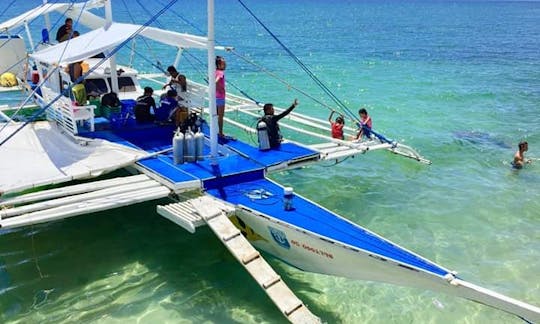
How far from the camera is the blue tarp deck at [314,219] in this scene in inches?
307

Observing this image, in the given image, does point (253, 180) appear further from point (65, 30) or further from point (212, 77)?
point (65, 30)

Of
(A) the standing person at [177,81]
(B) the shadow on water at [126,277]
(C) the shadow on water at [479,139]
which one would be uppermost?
(A) the standing person at [177,81]

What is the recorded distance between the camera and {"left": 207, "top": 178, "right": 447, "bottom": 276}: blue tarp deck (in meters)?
7.80

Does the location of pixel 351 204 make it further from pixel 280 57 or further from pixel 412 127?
pixel 280 57

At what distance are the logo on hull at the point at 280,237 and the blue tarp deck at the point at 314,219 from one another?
0.76 feet

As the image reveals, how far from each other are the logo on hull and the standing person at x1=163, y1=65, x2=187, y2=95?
6.86 m

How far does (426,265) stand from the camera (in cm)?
744

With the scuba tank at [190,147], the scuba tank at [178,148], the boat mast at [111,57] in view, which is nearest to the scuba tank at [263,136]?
the scuba tank at [190,147]

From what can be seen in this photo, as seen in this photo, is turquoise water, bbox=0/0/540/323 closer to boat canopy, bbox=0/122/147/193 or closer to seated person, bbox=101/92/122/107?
boat canopy, bbox=0/122/147/193

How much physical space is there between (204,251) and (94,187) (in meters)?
2.63

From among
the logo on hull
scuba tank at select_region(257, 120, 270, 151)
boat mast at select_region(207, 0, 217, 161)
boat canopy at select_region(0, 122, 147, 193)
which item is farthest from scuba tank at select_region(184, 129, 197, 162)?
the logo on hull

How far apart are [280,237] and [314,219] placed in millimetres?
719

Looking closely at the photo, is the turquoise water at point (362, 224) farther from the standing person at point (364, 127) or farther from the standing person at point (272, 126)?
the standing person at point (272, 126)

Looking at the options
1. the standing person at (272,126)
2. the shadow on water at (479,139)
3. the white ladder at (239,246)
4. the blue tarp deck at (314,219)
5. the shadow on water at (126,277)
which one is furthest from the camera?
the shadow on water at (479,139)
